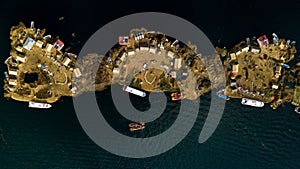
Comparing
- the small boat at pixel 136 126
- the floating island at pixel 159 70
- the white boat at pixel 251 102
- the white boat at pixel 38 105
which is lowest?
the small boat at pixel 136 126

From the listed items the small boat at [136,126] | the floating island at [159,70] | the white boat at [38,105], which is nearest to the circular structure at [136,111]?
the small boat at [136,126]

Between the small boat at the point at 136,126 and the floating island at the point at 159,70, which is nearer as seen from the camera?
the floating island at the point at 159,70

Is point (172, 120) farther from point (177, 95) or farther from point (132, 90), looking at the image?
point (132, 90)

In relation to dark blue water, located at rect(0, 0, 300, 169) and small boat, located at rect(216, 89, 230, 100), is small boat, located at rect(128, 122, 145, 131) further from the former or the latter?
small boat, located at rect(216, 89, 230, 100)

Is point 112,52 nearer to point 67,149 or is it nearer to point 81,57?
point 81,57

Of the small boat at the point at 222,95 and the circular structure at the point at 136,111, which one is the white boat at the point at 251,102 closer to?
the small boat at the point at 222,95

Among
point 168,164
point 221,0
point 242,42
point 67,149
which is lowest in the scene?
point 168,164

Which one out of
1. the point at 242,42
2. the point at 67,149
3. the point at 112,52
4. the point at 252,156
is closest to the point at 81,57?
the point at 112,52
